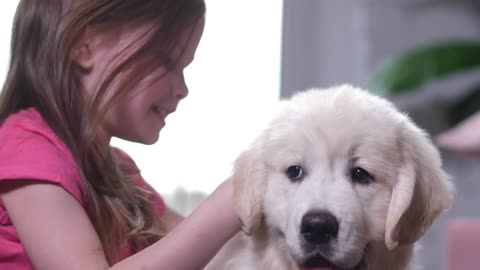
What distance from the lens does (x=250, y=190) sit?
1.20 metres

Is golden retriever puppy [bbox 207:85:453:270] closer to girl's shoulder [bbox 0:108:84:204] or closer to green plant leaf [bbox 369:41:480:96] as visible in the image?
girl's shoulder [bbox 0:108:84:204]

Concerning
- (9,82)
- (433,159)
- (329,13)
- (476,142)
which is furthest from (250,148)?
(329,13)

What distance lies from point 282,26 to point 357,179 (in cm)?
178

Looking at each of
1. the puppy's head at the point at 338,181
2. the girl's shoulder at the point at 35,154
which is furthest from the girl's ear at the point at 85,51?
the puppy's head at the point at 338,181

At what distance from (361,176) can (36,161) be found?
54 cm

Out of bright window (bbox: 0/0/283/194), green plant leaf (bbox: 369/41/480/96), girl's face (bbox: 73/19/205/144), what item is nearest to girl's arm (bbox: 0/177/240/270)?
girl's face (bbox: 73/19/205/144)

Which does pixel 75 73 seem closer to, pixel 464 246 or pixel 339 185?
pixel 339 185

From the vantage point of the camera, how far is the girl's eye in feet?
3.87

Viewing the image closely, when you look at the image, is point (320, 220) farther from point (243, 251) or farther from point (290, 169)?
point (243, 251)

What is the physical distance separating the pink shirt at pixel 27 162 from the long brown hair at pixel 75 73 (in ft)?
0.08

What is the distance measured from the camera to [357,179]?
117 centimetres

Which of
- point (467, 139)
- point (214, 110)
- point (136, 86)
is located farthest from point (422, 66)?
point (136, 86)

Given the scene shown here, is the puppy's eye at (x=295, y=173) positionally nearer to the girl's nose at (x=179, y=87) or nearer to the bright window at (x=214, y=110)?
the girl's nose at (x=179, y=87)

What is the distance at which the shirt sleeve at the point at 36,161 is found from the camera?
1229 mm
